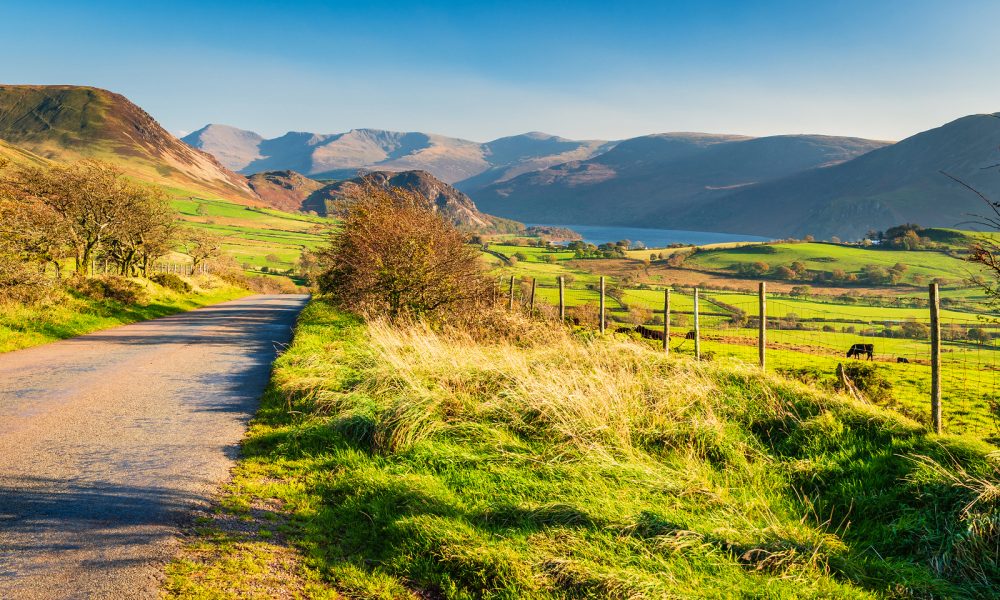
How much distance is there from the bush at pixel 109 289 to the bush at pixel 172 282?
1061 centimetres

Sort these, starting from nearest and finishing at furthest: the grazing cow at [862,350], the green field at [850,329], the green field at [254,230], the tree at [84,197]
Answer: the green field at [850,329], the grazing cow at [862,350], the tree at [84,197], the green field at [254,230]

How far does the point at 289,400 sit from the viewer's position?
8.09 m

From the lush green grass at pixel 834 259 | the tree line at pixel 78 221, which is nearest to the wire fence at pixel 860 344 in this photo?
the tree line at pixel 78 221

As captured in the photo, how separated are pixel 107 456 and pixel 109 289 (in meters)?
20.5

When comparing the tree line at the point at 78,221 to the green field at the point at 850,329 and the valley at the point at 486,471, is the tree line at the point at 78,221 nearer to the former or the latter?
the valley at the point at 486,471

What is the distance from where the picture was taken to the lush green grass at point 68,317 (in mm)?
13695

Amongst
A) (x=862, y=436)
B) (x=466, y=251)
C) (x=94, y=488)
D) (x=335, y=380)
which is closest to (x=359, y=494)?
(x=94, y=488)

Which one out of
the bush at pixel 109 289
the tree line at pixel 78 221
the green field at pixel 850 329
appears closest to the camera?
the green field at pixel 850 329

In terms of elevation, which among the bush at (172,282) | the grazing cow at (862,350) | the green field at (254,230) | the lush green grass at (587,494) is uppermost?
the green field at (254,230)

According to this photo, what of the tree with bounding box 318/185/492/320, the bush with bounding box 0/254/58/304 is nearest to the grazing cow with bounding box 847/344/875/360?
the tree with bounding box 318/185/492/320

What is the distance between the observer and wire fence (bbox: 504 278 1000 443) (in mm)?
10461

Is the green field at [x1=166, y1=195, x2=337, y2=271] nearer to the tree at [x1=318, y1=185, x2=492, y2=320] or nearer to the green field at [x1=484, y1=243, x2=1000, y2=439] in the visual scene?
the green field at [x1=484, y1=243, x2=1000, y2=439]

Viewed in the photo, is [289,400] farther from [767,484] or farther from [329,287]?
[329,287]

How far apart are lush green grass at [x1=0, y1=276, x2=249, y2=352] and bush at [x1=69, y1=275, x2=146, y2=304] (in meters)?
0.43
